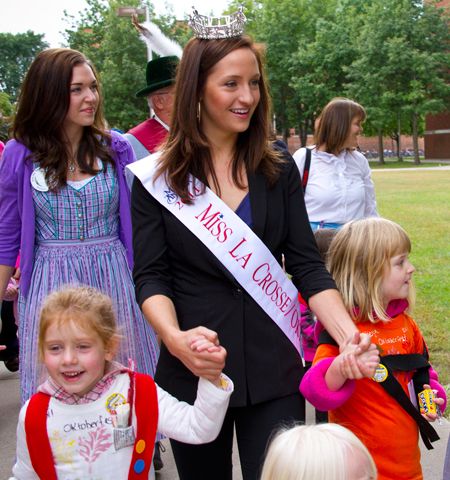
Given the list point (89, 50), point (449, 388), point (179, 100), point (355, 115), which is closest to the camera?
point (179, 100)

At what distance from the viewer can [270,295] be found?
Answer: 182 centimetres

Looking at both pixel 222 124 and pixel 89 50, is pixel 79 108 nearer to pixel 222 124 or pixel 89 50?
pixel 222 124

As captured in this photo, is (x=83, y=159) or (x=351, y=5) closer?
(x=83, y=159)

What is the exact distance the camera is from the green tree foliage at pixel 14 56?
187ft

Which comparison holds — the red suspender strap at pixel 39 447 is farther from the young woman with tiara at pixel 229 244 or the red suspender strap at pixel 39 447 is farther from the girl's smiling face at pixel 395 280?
the girl's smiling face at pixel 395 280

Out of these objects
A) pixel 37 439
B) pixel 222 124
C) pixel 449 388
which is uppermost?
pixel 222 124

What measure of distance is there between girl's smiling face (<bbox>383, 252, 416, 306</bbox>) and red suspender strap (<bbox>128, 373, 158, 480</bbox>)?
36.2 inches

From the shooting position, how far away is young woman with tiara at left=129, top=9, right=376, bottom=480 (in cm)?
172

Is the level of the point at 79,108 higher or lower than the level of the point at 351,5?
lower

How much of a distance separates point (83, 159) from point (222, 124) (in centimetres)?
105

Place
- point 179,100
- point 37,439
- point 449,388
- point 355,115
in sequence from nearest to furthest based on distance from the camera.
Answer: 1. point 37,439
2. point 179,100
3. point 449,388
4. point 355,115

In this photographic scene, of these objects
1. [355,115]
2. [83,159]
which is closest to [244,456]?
[83,159]

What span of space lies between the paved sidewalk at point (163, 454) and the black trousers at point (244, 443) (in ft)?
A: 4.09

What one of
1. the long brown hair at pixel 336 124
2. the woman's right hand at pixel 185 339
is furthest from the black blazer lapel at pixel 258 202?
the long brown hair at pixel 336 124
